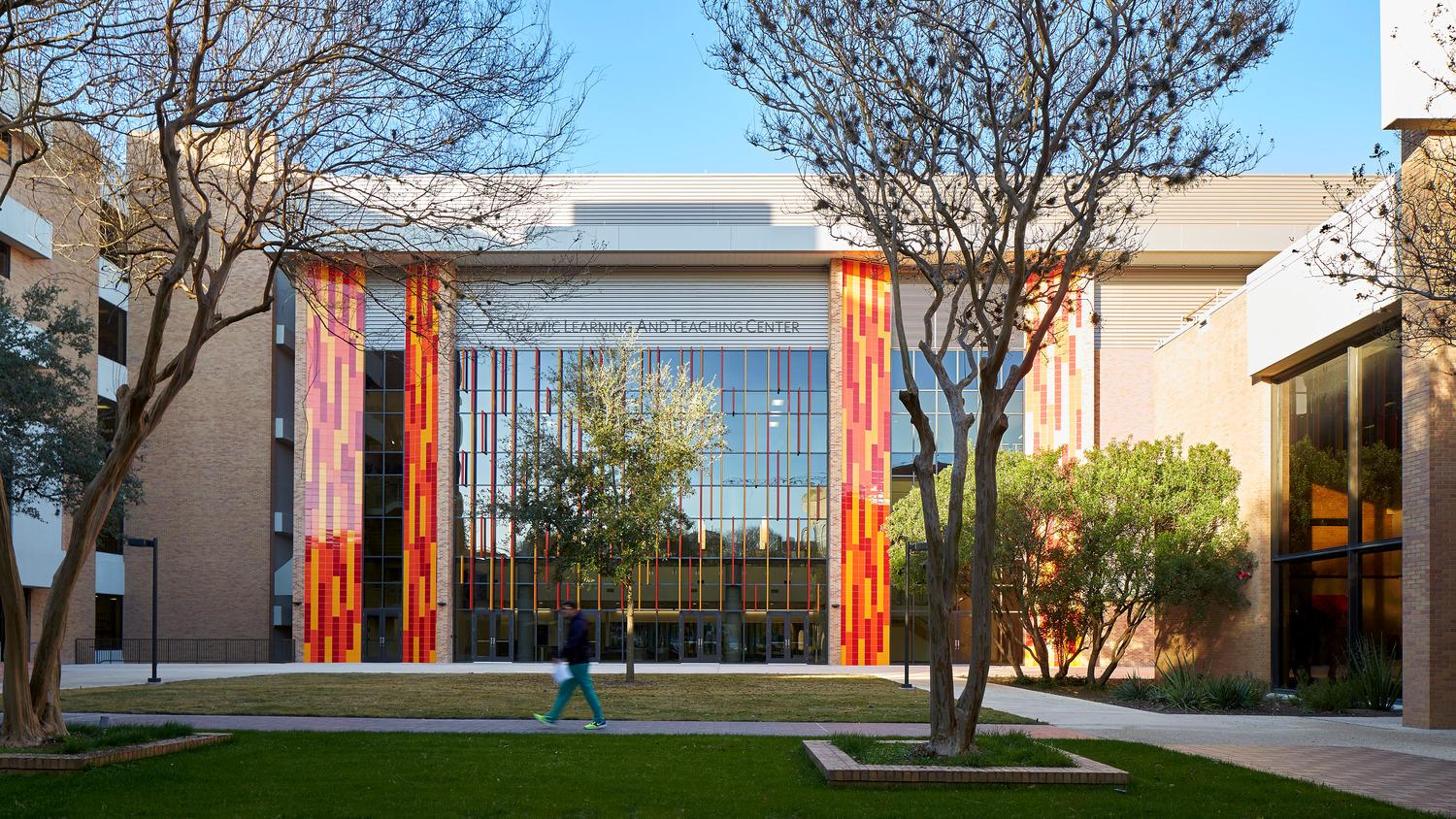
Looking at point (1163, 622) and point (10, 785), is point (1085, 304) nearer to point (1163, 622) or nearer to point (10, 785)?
point (1163, 622)

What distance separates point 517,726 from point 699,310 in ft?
91.4

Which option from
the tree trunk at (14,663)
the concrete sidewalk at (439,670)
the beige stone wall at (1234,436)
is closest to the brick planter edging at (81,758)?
the tree trunk at (14,663)

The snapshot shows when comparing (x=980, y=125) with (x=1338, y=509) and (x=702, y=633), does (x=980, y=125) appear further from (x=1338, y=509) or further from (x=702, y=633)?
(x=702, y=633)

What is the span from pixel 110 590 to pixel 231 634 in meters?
4.21

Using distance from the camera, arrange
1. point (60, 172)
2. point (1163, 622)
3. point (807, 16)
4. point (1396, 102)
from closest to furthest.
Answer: point (807, 16)
point (60, 172)
point (1396, 102)
point (1163, 622)

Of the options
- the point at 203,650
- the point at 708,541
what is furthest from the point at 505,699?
the point at 203,650

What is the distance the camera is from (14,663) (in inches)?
492

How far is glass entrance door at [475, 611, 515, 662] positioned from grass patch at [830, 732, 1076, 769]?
1228 inches

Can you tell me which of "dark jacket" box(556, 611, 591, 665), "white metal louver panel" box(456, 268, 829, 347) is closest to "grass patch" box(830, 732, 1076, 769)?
"dark jacket" box(556, 611, 591, 665)

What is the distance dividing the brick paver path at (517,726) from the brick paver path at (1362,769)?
2.13m

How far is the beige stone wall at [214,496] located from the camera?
4444 cm

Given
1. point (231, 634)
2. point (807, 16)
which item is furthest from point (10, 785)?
point (231, 634)

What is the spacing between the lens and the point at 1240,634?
95.1 ft

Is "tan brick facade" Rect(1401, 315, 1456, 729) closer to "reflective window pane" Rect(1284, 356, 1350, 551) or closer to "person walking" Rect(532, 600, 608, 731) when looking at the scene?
"reflective window pane" Rect(1284, 356, 1350, 551)
